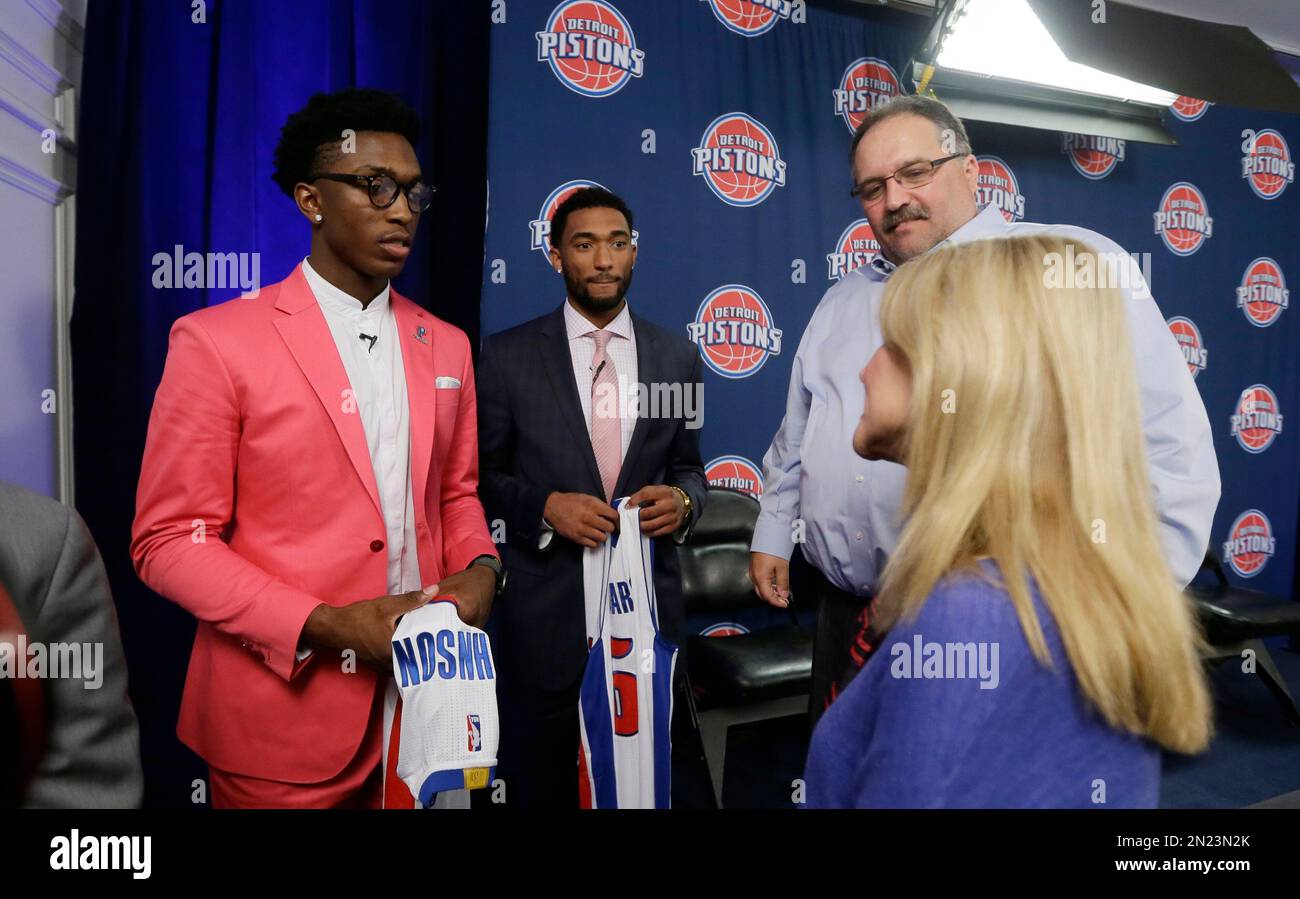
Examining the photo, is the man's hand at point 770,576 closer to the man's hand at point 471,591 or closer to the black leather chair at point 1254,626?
the man's hand at point 471,591

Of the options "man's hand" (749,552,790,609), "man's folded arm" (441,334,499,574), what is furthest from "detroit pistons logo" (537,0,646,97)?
"man's hand" (749,552,790,609)

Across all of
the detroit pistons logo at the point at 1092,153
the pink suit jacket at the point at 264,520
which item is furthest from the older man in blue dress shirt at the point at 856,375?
the detroit pistons logo at the point at 1092,153

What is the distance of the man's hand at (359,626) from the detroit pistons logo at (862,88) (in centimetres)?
254

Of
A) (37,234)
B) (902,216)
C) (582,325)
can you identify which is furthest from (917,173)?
(37,234)

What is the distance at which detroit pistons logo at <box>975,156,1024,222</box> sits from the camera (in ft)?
8.68

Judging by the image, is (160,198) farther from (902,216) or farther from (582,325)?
(902,216)

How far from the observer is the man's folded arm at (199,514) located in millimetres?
966

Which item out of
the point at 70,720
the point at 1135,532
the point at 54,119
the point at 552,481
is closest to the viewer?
the point at 1135,532

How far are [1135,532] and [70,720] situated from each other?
122 centimetres

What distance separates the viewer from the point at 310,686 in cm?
107

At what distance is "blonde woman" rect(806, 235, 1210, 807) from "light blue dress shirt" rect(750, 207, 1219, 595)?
39 cm

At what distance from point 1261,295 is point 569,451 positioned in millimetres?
2942
